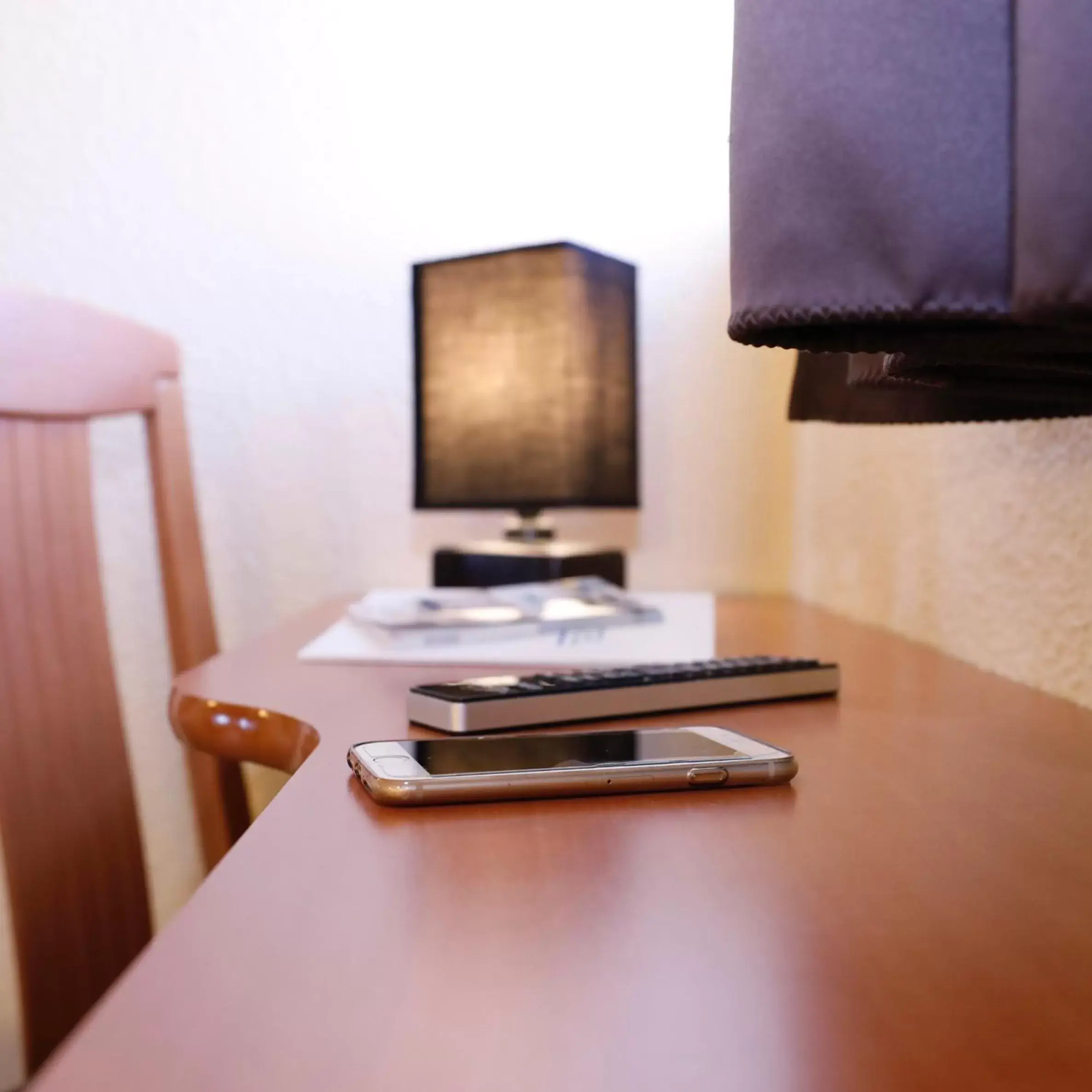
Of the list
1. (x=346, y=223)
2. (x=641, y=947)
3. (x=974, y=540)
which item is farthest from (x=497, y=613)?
(x=346, y=223)

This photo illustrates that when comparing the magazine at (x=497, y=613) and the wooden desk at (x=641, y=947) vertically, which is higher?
the wooden desk at (x=641, y=947)

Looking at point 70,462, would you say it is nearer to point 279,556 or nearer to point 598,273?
point 279,556

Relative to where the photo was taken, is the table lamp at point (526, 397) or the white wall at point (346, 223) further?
the white wall at point (346, 223)

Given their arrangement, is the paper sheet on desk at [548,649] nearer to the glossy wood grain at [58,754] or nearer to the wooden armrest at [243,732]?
the wooden armrest at [243,732]

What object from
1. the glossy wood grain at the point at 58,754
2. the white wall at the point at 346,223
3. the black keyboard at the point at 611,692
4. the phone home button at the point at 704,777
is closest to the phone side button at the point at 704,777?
the phone home button at the point at 704,777

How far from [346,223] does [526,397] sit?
38 cm

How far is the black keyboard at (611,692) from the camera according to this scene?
0.48 metres

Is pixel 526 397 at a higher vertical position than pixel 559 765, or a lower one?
higher

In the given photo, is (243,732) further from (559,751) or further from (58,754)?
(58,754)

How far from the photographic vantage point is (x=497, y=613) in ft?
2.57

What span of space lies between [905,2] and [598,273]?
78cm

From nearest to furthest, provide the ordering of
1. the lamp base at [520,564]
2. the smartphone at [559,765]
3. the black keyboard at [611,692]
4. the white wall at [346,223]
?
the smartphone at [559,765]
the black keyboard at [611,692]
the lamp base at [520,564]
the white wall at [346,223]

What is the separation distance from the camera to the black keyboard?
0.48 m

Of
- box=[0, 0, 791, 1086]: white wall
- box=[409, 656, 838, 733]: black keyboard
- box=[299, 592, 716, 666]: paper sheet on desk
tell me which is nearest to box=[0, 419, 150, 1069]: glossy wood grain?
box=[299, 592, 716, 666]: paper sheet on desk
